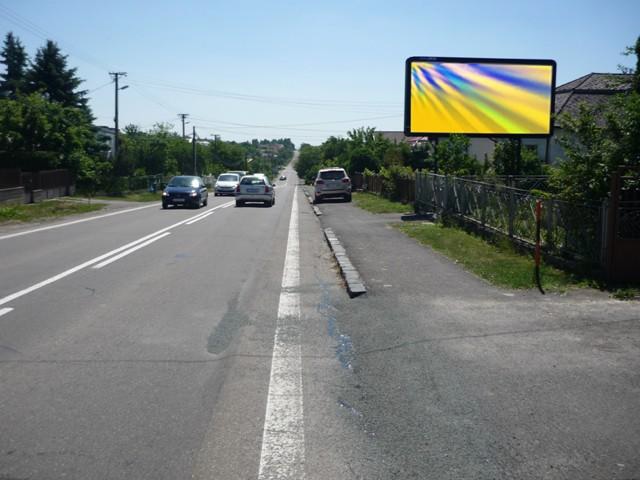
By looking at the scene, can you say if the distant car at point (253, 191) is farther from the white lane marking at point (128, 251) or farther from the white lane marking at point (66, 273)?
the white lane marking at point (66, 273)

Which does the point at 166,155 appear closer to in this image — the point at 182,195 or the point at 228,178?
the point at 228,178

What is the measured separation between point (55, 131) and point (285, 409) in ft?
130

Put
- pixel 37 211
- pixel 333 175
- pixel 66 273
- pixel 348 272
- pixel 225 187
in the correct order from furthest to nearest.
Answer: pixel 225 187, pixel 333 175, pixel 37 211, pixel 66 273, pixel 348 272

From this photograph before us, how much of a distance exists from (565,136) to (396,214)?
12432mm

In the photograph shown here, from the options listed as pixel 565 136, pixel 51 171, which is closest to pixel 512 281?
pixel 565 136

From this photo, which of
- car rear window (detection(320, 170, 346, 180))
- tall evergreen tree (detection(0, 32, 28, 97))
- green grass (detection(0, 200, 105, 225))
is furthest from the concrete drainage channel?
tall evergreen tree (detection(0, 32, 28, 97))

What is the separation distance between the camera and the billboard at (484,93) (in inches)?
933

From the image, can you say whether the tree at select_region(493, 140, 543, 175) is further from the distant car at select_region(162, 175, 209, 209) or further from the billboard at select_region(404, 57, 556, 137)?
the distant car at select_region(162, 175, 209, 209)

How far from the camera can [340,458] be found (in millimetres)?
4004

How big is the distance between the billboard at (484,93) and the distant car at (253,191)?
1159 cm

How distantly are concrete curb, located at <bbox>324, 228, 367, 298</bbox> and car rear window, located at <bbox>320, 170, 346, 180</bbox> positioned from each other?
20526 mm

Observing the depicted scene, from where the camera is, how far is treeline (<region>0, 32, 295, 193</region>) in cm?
3812

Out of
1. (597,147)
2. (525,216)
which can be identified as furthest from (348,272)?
(597,147)

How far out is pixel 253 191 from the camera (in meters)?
33.5
